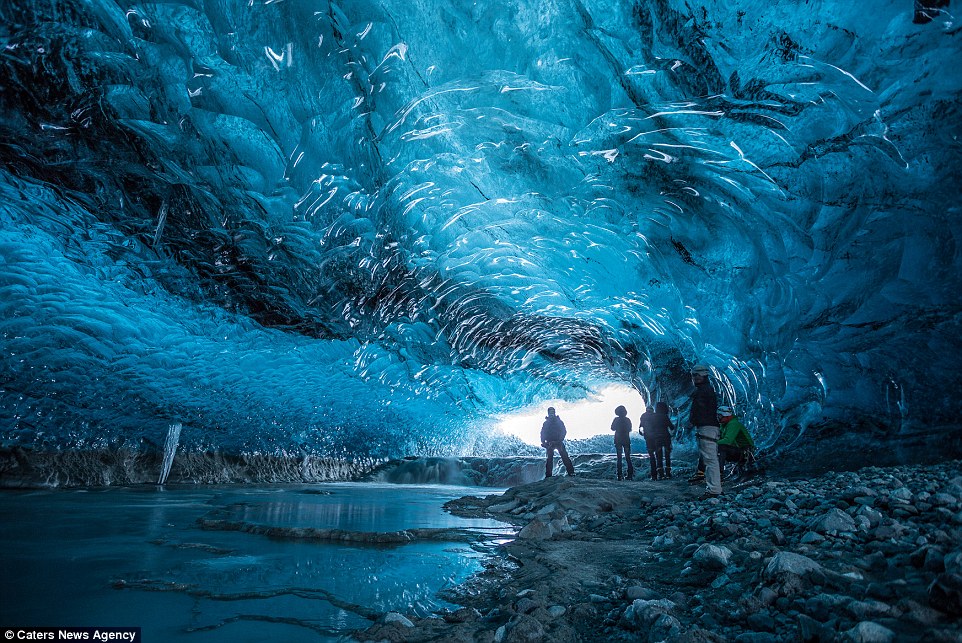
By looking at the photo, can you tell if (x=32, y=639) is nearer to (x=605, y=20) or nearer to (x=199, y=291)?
(x=605, y=20)

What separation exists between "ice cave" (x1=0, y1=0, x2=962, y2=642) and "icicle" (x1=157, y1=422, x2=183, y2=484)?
9 cm

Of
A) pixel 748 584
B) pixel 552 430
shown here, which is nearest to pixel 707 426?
pixel 748 584

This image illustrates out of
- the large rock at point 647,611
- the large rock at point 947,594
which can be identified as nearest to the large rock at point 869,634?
the large rock at point 947,594

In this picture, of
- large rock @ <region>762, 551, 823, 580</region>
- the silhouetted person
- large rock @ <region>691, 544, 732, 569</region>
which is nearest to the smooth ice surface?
large rock @ <region>691, 544, 732, 569</region>

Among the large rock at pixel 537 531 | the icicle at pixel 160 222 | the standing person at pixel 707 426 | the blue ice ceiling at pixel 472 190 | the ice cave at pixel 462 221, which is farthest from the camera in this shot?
the icicle at pixel 160 222

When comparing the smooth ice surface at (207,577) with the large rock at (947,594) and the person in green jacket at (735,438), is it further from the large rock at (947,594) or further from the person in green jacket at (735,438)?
the person in green jacket at (735,438)

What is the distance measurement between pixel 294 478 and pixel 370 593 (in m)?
16.2

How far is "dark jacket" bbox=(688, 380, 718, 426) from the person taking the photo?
620 cm

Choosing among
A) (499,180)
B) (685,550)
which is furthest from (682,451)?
(685,550)

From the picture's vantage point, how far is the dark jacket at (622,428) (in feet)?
36.7

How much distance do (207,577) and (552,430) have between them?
940cm

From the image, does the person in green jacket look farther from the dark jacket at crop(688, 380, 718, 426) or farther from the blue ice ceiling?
the blue ice ceiling

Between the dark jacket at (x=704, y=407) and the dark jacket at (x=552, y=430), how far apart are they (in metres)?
5.22

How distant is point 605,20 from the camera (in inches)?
198
